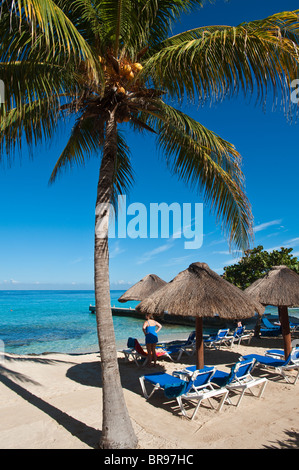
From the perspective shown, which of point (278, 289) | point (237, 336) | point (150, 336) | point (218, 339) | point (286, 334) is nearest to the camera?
point (150, 336)

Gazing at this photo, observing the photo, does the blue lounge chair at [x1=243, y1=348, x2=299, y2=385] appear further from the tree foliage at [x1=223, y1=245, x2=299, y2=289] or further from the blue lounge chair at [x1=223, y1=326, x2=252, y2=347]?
the tree foliage at [x1=223, y1=245, x2=299, y2=289]

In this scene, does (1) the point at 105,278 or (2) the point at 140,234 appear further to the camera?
(2) the point at 140,234

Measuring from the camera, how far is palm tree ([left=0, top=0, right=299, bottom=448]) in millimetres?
3264

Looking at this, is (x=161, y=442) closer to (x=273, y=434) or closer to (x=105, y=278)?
(x=273, y=434)

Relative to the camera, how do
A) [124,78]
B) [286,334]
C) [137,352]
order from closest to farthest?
[124,78]
[286,334]
[137,352]

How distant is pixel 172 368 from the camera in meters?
8.34

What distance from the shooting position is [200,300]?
260 inches

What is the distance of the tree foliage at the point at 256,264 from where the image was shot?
62.1ft

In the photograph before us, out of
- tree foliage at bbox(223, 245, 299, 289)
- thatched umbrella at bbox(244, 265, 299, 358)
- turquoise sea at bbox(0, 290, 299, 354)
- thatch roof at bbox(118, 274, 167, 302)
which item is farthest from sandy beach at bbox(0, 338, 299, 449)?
tree foliage at bbox(223, 245, 299, 289)

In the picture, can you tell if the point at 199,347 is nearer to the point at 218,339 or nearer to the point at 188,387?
the point at 188,387

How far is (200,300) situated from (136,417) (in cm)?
267

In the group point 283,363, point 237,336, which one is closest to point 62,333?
point 237,336
